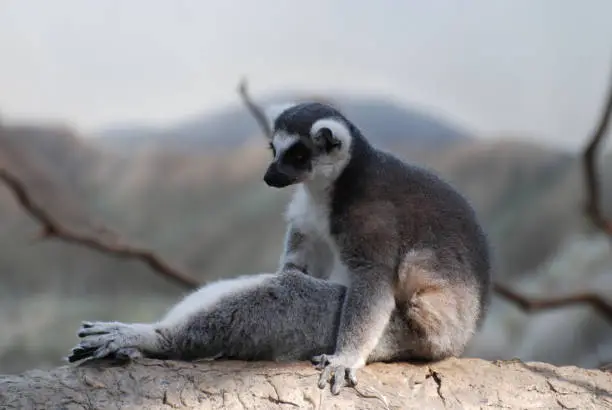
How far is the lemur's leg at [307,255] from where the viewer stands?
3.42 metres

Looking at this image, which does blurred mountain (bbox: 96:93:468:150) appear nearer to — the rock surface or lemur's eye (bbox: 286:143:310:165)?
lemur's eye (bbox: 286:143:310:165)

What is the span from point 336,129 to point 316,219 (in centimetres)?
39

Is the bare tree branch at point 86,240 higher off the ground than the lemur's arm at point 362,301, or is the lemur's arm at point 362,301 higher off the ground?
the bare tree branch at point 86,240

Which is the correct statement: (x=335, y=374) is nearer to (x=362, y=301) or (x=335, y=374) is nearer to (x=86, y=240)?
(x=362, y=301)

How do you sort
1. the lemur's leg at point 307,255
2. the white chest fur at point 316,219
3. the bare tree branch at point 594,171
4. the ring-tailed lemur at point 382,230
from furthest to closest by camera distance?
1. the bare tree branch at point 594,171
2. the lemur's leg at point 307,255
3. the white chest fur at point 316,219
4. the ring-tailed lemur at point 382,230

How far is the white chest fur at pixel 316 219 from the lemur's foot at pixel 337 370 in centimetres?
32

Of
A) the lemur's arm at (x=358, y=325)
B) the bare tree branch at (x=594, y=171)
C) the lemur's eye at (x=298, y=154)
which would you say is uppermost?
the bare tree branch at (x=594, y=171)

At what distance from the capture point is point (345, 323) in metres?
2.97

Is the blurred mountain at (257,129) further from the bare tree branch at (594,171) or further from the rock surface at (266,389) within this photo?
the rock surface at (266,389)

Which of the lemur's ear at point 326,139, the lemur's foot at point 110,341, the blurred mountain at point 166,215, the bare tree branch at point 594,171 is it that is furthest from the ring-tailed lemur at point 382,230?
the blurred mountain at point 166,215

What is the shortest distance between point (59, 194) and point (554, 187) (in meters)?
6.22

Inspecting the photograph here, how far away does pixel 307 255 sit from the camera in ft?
11.3

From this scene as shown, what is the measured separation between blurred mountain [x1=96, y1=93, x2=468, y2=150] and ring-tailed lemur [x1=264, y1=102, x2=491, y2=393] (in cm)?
560

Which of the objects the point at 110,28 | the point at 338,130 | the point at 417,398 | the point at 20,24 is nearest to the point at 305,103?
the point at 338,130
